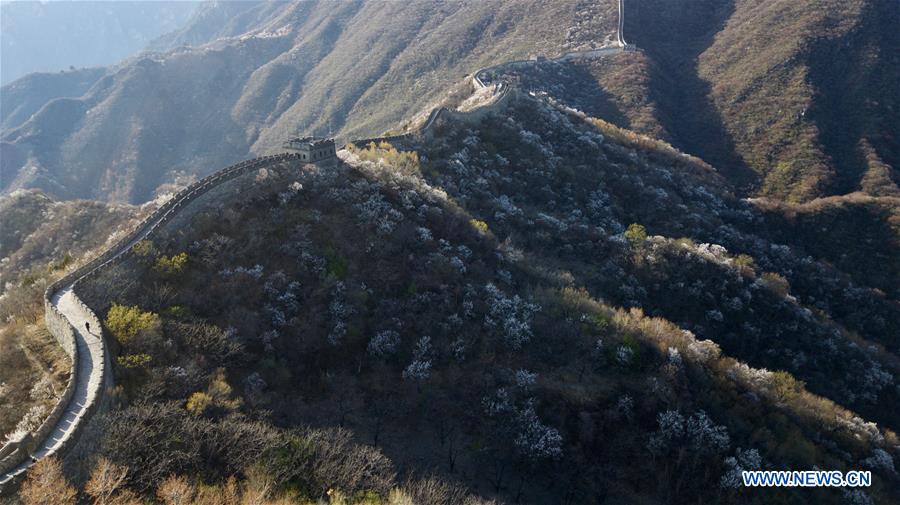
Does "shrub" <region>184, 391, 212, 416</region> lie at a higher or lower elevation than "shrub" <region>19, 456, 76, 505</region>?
lower

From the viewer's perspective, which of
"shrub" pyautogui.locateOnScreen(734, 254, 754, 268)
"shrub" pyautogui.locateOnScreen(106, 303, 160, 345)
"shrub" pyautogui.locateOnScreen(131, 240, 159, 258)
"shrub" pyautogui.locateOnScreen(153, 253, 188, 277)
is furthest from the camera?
"shrub" pyautogui.locateOnScreen(734, 254, 754, 268)

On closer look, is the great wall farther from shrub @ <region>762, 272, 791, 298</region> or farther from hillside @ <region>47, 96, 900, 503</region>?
shrub @ <region>762, 272, 791, 298</region>

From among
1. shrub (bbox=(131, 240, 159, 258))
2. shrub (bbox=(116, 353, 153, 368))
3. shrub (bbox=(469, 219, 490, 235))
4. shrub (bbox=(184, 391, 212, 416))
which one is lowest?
shrub (bbox=(469, 219, 490, 235))

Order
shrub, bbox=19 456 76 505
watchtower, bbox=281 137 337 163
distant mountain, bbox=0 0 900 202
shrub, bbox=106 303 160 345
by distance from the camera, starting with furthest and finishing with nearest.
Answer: distant mountain, bbox=0 0 900 202, watchtower, bbox=281 137 337 163, shrub, bbox=106 303 160 345, shrub, bbox=19 456 76 505

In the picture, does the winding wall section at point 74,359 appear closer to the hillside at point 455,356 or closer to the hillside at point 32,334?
the hillside at point 32,334

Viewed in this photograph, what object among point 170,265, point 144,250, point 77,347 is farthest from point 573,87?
point 77,347

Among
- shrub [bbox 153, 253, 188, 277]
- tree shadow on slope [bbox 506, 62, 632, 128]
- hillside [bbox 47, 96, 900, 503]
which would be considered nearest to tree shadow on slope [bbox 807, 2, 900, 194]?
tree shadow on slope [bbox 506, 62, 632, 128]
